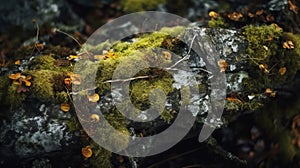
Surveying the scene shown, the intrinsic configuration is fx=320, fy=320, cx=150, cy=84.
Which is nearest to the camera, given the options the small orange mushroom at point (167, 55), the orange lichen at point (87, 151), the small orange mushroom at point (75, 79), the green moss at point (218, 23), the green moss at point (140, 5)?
the orange lichen at point (87, 151)

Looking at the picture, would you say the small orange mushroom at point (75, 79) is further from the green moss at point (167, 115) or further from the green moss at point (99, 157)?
the green moss at point (167, 115)

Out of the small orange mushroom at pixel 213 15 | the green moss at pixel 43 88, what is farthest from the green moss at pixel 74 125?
the small orange mushroom at pixel 213 15

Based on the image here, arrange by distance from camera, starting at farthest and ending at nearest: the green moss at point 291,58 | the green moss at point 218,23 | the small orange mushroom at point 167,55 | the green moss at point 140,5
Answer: the green moss at point 140,5 → the green moss at point 218,23 → the green moss at point 291,58 → the small orange mushroom at point 167,55

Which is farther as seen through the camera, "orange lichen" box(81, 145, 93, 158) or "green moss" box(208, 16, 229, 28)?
"green moss" box(208, 16, 229, 28)

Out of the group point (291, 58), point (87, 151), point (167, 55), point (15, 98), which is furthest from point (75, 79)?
point (291, 58)

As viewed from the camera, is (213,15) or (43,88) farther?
(213,15)

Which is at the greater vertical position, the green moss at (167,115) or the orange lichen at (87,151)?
the green moss at (167,115)

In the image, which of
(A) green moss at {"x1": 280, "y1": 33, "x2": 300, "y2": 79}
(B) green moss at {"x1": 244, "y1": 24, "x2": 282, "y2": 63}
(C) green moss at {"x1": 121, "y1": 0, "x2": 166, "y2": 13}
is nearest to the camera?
(B) green moss at {"x1": 244, "y1": 24, "x2": 282, "y2": 63}

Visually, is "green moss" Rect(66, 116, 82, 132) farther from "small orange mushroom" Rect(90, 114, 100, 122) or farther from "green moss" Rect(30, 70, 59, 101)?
"green moss" Rect(30, 70, 59, 101)

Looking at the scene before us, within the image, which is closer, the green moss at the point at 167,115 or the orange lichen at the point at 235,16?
the green moss at the point at 167,115

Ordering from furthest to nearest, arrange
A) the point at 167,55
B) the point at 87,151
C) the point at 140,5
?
the point at 140,5, the point at 167,55, the point at 87,151

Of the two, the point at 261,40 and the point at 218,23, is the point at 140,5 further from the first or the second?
the point at 261,40

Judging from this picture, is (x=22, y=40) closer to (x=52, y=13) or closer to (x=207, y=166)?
(x=52, y=13)

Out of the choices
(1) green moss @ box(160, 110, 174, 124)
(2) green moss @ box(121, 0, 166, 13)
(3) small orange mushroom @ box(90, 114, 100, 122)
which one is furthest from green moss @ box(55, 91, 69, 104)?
(2) green moss @ box(121, 0, 166, 13)
